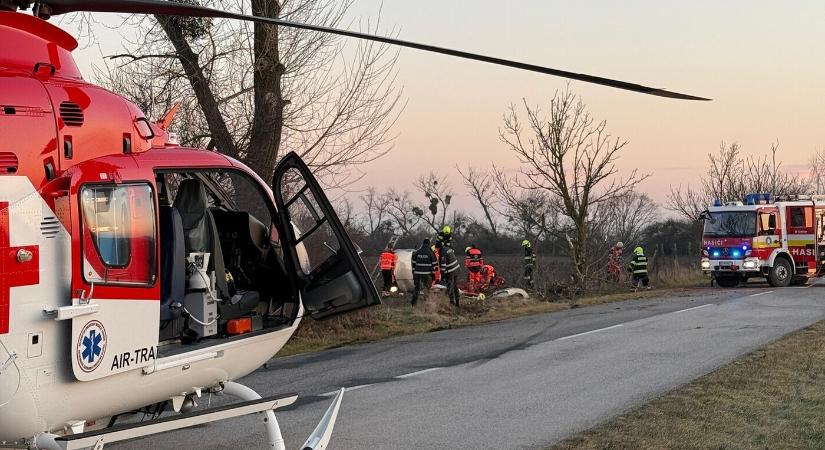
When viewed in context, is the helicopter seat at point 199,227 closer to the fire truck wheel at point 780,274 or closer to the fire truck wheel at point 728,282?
the fire truck wheel at point 780,274

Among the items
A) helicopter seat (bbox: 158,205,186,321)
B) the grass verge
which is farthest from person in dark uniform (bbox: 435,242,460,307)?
helicopter seat (bbox: 158,205,186,321)

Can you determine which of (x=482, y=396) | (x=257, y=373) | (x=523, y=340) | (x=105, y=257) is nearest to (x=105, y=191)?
(x=105, y=257)

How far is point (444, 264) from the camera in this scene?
2214 cm

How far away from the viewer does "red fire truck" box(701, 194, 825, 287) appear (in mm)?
29578

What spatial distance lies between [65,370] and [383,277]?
2308 cm

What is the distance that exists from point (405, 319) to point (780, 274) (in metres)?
16.1

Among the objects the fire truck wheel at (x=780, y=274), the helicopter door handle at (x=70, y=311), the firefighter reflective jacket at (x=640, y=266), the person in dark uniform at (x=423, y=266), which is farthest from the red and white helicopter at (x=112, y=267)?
the fire truck wheel at (x=780, y=274)

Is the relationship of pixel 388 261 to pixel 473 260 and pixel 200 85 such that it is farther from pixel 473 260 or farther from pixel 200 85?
pixel 200 85

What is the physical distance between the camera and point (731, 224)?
30094 millimetres

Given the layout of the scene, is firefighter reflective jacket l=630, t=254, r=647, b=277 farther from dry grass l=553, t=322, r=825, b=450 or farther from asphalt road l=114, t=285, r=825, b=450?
dry grass l=553, t=322, r=825, b=450

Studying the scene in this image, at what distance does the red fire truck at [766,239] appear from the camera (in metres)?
29.6

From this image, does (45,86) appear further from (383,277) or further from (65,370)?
(383,277)

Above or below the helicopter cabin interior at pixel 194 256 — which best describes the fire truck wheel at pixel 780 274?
below

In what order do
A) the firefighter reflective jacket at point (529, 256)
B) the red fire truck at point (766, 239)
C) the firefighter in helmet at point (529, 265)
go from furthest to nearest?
the firefighter reflective jacket at point (529, 256) < the firefighter in helmet at point (529, 265) < the red fire truck at point (766, 239)
